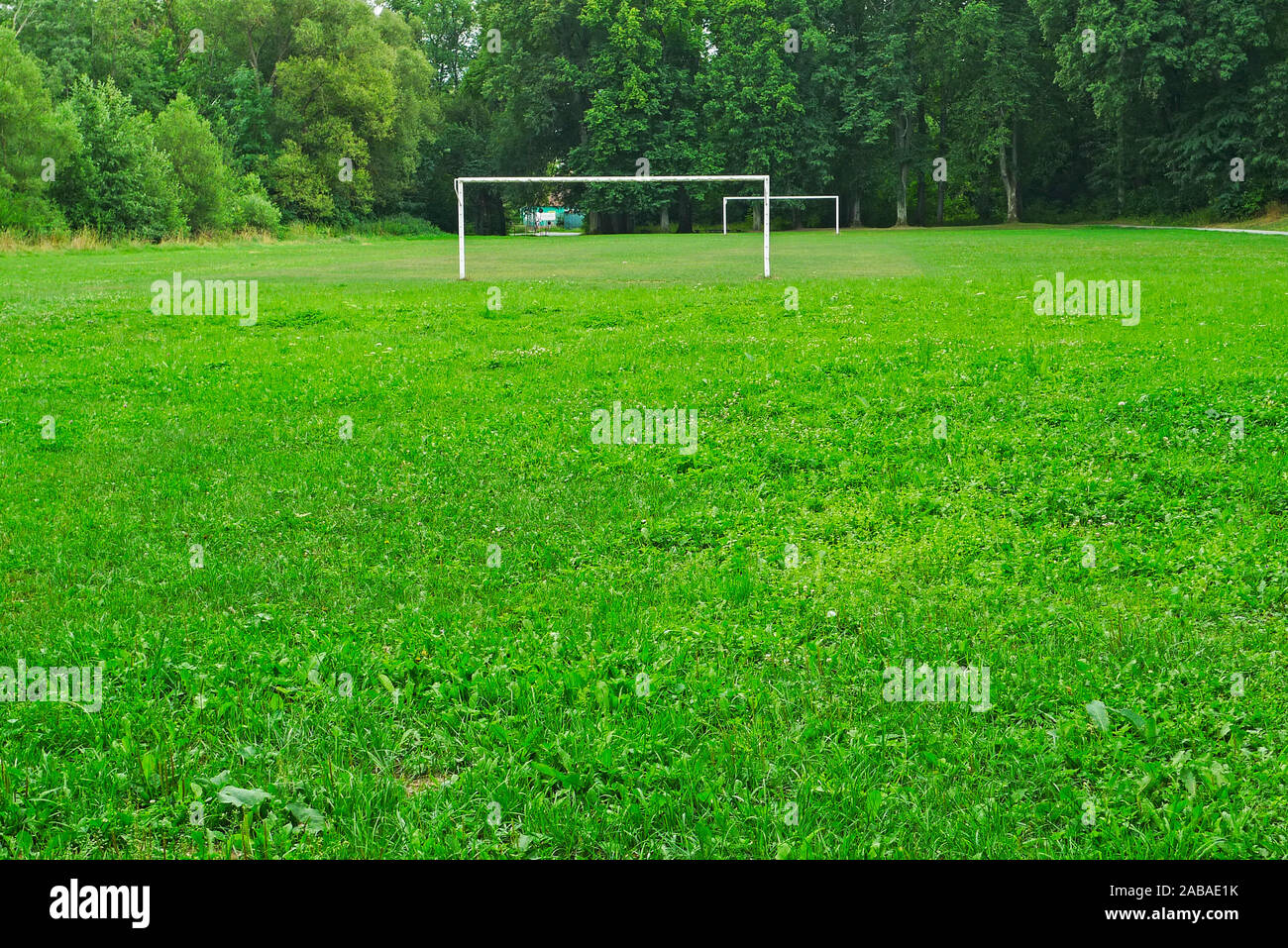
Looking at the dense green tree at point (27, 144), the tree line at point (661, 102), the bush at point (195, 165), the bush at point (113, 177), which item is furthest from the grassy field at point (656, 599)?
the tree line at point (661, 102)

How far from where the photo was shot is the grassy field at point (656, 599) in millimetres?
4340

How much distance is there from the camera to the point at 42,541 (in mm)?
7688

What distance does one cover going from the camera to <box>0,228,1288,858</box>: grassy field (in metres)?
4.34

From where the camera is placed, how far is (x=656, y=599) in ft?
21.9

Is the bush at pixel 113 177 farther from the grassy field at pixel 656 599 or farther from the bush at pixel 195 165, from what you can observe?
the grassy field at pixel 656 599

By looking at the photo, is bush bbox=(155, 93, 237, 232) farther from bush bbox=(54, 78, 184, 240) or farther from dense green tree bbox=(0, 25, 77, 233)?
dense green tree bbox=(0, 25, 77, 233)

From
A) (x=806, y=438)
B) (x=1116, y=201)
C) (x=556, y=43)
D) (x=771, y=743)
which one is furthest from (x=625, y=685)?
(x=556, y=43)

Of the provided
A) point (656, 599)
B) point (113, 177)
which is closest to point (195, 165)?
point (113, 177)

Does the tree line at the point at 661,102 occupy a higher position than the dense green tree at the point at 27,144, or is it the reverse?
the tree line at the point at 661,102

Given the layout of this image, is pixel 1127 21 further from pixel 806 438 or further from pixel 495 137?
pixel 806 438

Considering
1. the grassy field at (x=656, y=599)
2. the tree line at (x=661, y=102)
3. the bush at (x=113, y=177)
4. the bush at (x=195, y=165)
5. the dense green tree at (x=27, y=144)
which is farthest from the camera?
the tree line at (x=661, y=102)

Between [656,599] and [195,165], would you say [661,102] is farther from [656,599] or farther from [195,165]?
[656,599]

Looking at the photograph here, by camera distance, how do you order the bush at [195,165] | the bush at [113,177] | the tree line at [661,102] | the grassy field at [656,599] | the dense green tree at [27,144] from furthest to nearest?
the tree line at [661,102]
the bush at [195,165]
the bush at [113,177]
the dense green tree at [27,144]
the grassy field at [656,599]
